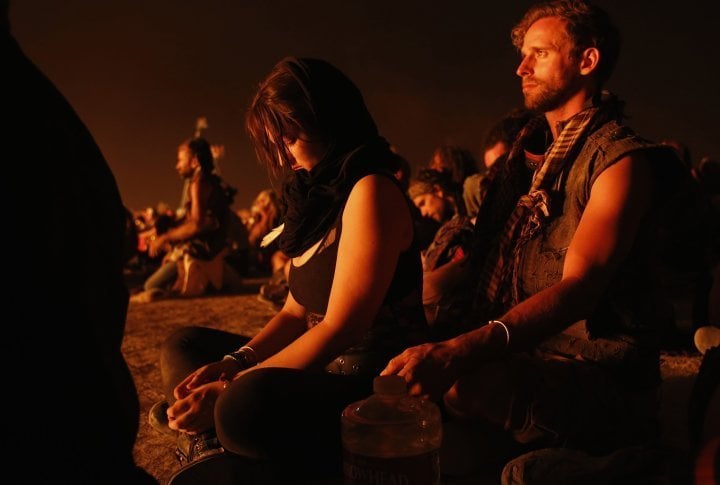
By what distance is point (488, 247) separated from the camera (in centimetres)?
225

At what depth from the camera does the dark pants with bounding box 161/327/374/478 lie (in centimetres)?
Answer: 154

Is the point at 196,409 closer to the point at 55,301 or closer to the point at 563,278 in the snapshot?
the point at 55,301

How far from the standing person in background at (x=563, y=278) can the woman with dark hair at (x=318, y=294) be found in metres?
0.25

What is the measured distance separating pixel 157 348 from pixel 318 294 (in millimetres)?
2564

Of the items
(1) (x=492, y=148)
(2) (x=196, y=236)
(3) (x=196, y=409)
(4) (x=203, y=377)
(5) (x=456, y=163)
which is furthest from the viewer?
Result: (2) (x=196, y=236)

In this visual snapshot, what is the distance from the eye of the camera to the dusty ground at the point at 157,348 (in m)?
2.32

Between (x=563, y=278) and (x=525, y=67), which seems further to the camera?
(x=525, y=67)

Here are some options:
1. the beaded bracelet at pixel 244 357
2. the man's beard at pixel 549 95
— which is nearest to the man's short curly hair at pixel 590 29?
the man's beard at pixel 549 95

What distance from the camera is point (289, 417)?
5.16 feet

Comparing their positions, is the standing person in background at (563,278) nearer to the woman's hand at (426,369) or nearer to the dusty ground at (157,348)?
the woman's hand at (426,369)

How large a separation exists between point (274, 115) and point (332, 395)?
815mm

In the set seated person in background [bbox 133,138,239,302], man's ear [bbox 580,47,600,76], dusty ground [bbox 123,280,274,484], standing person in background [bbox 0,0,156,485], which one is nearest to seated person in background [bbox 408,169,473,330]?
man's ear [bbox 580,47,600,76]

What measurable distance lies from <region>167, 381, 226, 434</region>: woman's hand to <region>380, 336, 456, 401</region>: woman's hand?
538mm

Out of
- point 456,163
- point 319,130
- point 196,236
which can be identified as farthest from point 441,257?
point 196,236
